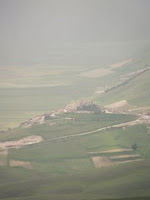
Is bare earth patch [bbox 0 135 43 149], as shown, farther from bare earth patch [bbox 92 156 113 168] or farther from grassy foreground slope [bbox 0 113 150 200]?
bare earth patch [bbox 92 156 113 168]

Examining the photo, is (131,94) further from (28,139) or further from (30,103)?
(28,139)

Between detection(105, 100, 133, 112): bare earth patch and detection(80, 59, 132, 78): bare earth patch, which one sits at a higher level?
detection(80, 59, 132, 78): bare earth patch

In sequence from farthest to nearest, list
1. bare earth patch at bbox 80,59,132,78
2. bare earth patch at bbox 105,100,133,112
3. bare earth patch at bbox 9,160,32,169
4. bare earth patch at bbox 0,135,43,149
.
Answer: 1. bare earth patch at bbox 80,59,132,78
2. bare earth patch at bbox 105,100,133,112
3. bare earth patch at bbox 0,135,43,149
4. bare earth patch at bbox 9,160,32,169

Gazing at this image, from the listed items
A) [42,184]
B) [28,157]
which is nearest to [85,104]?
[28,157]

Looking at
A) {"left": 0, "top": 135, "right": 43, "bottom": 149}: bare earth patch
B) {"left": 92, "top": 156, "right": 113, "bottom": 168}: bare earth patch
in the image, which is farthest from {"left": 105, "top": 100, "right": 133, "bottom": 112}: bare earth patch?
{"left": 92, "top": 156, "right": 113, "bottom": 168}: bare earth patch

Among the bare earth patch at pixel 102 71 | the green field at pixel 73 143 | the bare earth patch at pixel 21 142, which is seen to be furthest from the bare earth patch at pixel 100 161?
the bare earth patch at pixel 102 71

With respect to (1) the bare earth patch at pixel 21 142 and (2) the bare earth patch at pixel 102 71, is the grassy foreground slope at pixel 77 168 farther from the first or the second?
(2) the bare earth patch at pixel 102 71
